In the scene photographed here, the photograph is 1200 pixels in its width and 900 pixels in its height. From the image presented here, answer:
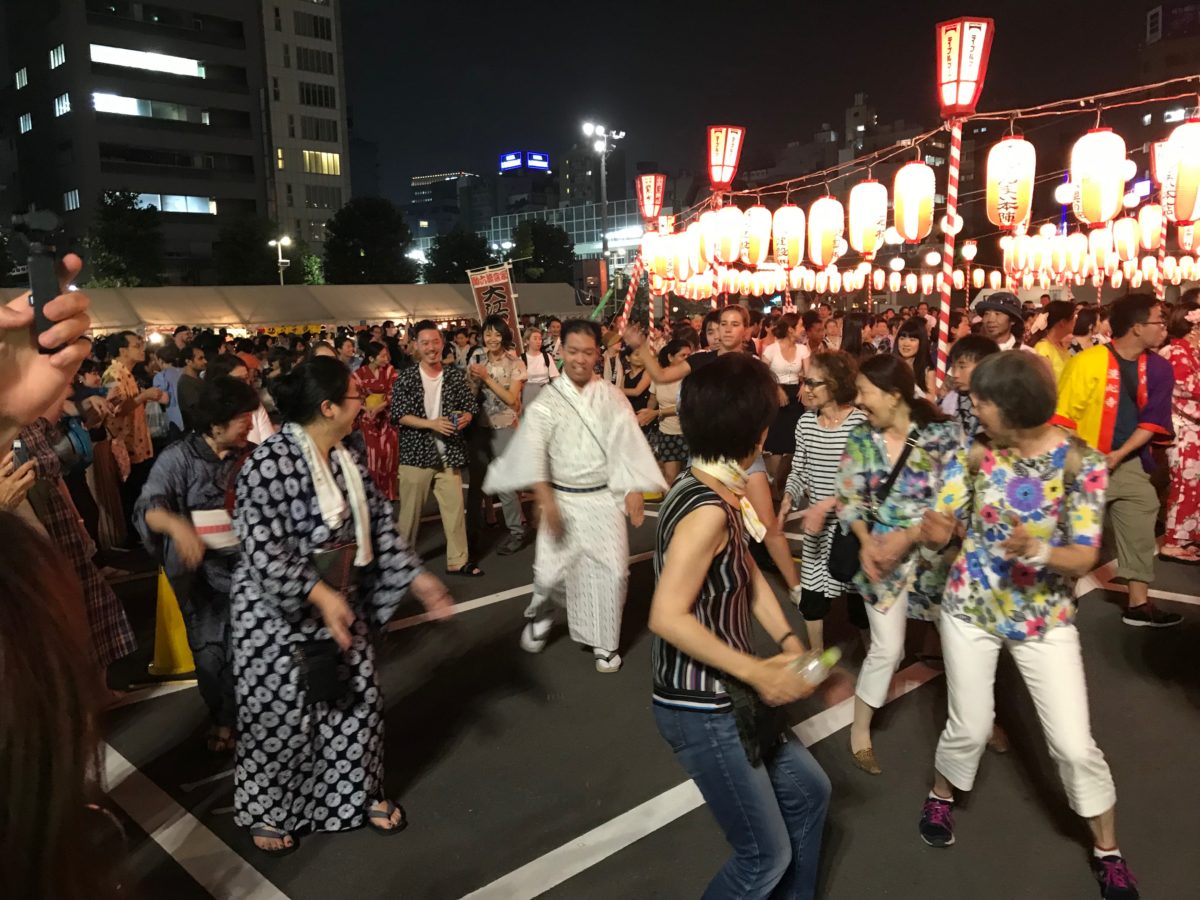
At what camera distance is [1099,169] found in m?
10.4

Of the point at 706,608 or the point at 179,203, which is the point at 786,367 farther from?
the point at 179,203

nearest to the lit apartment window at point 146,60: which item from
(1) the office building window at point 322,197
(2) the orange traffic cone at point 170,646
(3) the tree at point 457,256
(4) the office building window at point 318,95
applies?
(4) the office building window at point 318,95

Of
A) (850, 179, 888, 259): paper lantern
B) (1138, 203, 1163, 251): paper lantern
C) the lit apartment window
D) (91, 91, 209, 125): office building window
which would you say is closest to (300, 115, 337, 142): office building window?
(91, 91, 209, 125): office building window

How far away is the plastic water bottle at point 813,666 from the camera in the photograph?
221 cm

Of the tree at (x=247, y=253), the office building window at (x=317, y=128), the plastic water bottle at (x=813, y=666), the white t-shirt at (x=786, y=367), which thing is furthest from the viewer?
the office building window at (x=317, y=128)

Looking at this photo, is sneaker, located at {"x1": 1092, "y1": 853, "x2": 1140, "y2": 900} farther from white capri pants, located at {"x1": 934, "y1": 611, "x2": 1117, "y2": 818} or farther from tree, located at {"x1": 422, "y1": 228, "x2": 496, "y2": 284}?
tree, located at {"x1": 422, "y1": 228, "x2": 496, "y2": 284}

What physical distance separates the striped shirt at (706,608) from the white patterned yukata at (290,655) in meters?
1.55

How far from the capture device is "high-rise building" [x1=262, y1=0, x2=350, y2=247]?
202 feet

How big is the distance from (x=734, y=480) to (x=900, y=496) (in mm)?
1447

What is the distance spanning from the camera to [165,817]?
12.4 ft

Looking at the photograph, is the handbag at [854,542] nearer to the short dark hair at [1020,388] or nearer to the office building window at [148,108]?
the short dark hair at [1020,388]

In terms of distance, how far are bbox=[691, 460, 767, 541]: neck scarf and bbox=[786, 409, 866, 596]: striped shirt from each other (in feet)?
7.00

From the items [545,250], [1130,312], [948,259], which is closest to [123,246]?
[545,250]

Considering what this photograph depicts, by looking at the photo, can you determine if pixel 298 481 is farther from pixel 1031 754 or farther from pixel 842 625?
pixel 842 625
